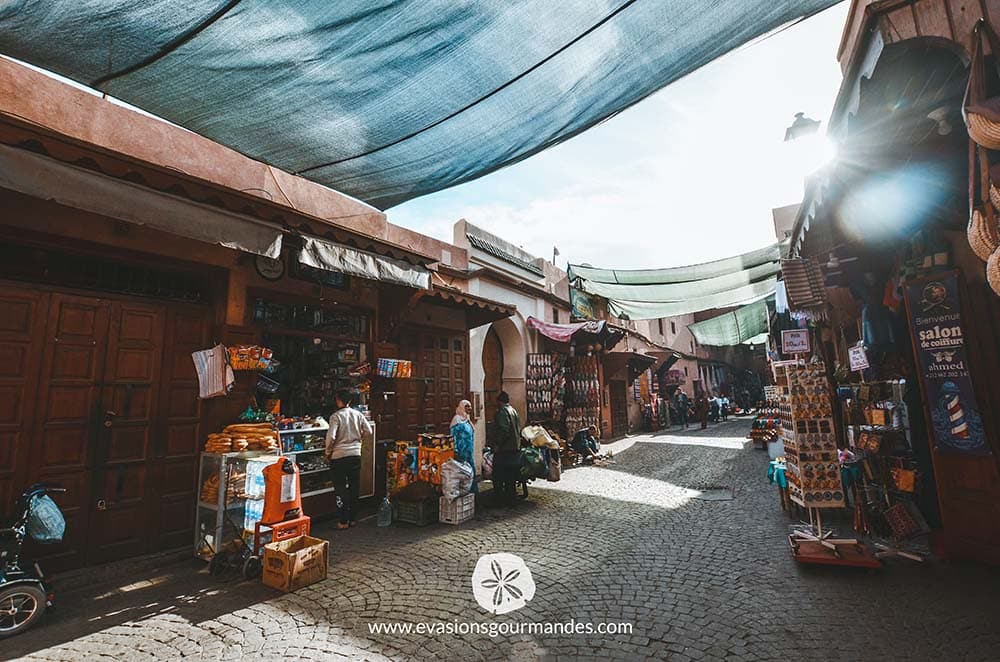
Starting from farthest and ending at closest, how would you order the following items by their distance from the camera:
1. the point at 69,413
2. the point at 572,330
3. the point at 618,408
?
the point at 618,408, the point at 572,330, the point at 69,413

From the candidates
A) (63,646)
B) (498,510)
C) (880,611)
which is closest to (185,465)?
(63,646)

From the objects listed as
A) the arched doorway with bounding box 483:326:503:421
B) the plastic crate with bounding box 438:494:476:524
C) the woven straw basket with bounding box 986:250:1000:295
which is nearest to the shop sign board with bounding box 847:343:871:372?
the woven straw basket with bounding box 986:250:1000:295

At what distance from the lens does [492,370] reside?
536 inches

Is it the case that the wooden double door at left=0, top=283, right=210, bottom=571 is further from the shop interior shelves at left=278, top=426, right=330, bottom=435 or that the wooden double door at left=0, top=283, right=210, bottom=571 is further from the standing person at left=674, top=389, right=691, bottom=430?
the standing person at left=674, top=389, right=691, bottom=430

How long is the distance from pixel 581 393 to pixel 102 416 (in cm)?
1161

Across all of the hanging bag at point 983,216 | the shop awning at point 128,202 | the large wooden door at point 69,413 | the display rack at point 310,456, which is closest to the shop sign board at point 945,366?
the hanging bag at point 983,216

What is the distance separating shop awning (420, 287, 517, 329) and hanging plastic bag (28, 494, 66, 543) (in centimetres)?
516

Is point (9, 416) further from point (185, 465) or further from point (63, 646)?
point (63, 646)

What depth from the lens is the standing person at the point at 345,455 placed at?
6352 millimetres

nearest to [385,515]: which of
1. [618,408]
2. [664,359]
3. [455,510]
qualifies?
[455,510]

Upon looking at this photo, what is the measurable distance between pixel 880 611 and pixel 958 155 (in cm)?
396

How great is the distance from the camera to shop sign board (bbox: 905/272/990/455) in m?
4.50

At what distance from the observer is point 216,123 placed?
9.96 feet
